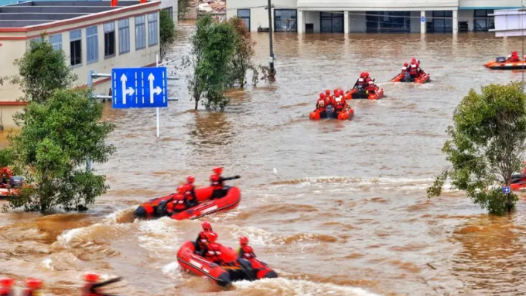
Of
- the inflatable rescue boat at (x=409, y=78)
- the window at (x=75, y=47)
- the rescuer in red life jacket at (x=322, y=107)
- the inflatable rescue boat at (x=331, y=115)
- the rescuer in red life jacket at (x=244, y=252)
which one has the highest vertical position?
the window at (x=75, y=47)

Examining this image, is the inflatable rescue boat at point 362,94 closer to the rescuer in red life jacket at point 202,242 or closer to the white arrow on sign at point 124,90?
the white arrow on sign at point 124,90

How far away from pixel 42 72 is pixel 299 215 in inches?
586

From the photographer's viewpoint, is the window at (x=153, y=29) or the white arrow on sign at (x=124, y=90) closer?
the white arrow on sign at (x=124, y=90)

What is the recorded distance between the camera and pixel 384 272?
27.3m

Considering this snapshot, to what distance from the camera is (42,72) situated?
43469mm

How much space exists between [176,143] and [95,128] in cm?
1278

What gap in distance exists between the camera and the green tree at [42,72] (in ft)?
142

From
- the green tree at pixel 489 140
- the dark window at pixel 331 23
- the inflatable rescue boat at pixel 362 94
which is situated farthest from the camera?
the dark window at pixel 331 23

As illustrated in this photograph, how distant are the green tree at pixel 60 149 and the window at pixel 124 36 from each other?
86.6 ft

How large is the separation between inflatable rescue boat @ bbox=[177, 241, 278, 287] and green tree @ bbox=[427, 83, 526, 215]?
738 cm

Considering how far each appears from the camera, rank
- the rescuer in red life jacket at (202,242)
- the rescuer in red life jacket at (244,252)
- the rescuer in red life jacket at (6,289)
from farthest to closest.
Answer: the rescuer in red life jacket at (202,242), the rescuer in red life jacket at (244,252), the rescuer in red life jacket at (6,289)

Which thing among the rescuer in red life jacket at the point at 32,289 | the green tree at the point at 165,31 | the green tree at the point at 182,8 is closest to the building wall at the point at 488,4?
the green tree at the point at 165,31

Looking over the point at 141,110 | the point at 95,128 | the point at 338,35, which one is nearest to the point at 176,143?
the point at 141,110

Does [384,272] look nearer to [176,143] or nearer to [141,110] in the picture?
[176,143]
